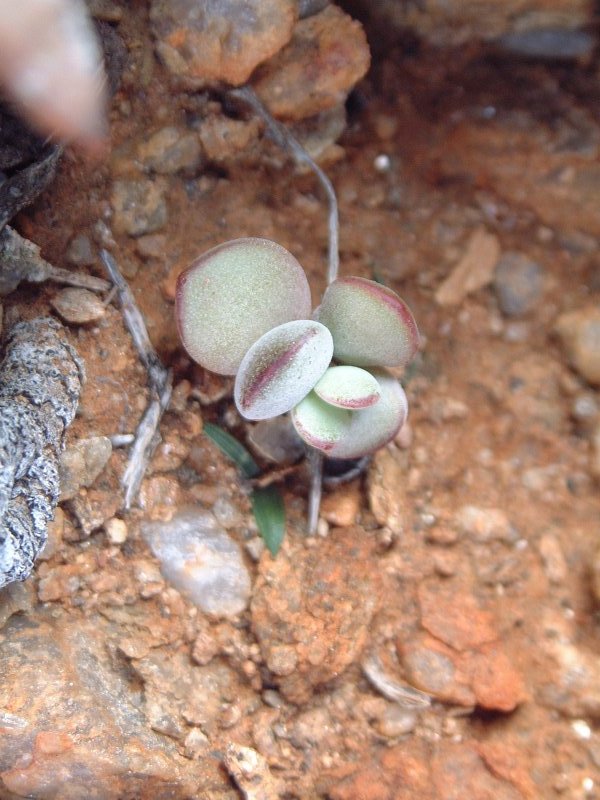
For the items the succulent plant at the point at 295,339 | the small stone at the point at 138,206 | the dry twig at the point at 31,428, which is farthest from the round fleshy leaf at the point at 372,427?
the small stone at the point at 138,206

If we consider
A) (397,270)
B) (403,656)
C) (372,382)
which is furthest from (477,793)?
(397,270)

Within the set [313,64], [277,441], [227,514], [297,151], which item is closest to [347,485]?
[277,441]

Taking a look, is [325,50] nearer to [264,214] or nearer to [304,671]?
[264,214]

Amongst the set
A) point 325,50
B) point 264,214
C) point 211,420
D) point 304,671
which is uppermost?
point 325,50

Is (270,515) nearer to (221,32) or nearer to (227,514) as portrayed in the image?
(227,514)

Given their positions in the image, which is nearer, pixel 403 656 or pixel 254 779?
pixel 254 779

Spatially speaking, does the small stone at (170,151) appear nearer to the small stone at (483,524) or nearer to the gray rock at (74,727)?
the gray rock at (74,727)

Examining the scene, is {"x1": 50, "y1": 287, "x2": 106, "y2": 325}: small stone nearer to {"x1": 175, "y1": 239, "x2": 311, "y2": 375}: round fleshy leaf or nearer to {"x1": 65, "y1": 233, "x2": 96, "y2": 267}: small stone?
{"x1": 65, "y1": 233, "x2": 96, "y2": 267}: small stone
